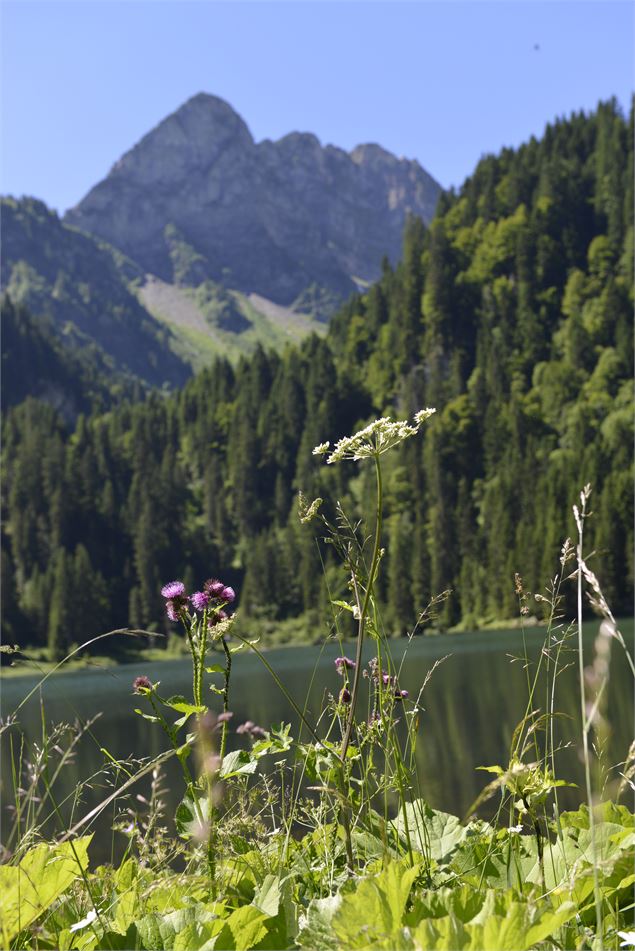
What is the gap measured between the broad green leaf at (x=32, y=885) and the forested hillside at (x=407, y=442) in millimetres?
121680

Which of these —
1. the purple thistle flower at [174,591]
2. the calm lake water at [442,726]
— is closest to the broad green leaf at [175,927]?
the purple thistle flower at [174,591]

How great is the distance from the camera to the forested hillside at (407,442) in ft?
454

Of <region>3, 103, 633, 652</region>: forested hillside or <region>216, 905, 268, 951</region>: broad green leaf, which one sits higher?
<region>3, 103, 633, 652</region>: forested hillside

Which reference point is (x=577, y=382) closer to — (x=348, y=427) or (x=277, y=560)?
(x=348, y=427)

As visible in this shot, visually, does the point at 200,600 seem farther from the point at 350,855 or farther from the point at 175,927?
the point at 175,927

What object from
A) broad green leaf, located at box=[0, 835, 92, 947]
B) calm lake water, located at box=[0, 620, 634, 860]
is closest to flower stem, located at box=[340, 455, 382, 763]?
broad green leaf, located at box=[0, 835, 92, 947]

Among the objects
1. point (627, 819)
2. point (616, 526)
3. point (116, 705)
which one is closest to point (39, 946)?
point (627, 819)

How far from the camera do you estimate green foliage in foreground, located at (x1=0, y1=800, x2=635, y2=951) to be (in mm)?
1818

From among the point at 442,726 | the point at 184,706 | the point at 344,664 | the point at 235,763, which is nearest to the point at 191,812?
the point at 235,763

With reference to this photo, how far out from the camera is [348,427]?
6658 inches

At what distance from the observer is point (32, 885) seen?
226 centimetres

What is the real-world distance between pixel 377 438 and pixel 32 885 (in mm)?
1496

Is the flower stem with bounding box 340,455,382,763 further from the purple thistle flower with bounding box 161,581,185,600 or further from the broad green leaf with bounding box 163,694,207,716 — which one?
the purple thistle flower with bounding box 161,581,185,600

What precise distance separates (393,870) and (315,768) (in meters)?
1.18
